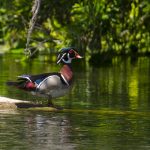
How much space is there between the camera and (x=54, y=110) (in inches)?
675

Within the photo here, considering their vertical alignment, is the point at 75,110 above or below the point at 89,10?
below

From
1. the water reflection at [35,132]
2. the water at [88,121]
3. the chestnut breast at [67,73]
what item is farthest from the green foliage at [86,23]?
the water reflection at [35,132]

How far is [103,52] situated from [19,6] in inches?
147

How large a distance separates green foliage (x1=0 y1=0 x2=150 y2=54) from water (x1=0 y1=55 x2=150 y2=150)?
616 cm

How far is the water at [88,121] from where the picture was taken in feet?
44.1

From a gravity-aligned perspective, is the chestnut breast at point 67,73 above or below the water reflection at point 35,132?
above

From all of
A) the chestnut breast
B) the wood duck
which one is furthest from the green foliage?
the wood duck

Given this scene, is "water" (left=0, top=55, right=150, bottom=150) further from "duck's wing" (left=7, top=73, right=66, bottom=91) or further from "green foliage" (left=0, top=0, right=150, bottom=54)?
"green foliage" (left=0, top=0, right=150, bottom=54)

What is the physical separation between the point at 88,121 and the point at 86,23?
651 inches

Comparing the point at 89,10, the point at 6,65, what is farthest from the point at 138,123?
the point at 6,65

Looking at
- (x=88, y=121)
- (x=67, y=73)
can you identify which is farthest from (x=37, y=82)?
(x=88, y=121)

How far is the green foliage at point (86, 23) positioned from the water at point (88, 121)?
616 cm

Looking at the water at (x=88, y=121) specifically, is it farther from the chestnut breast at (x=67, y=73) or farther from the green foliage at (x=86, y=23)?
the green foliage at (x=86, y=23)

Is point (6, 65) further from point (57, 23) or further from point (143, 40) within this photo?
point (143, 40)
